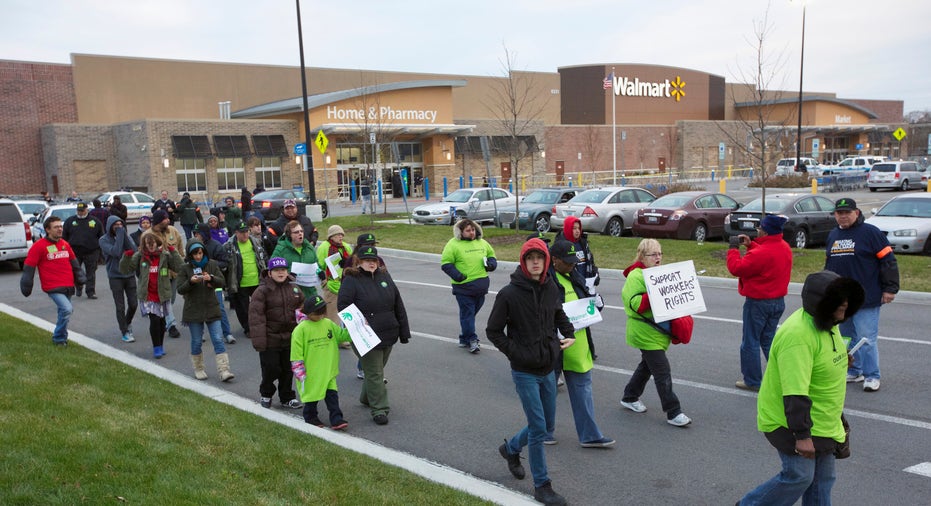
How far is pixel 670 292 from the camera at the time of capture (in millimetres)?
6461

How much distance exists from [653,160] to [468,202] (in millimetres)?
40163

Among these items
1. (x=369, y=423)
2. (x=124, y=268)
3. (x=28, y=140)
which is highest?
(x=28, y=140)

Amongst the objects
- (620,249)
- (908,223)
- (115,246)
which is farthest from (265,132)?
(908,223)

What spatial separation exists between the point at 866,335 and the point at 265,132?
130 feet

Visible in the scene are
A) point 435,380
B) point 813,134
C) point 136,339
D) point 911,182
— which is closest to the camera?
point 435,380

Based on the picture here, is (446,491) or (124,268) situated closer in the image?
(446,491)

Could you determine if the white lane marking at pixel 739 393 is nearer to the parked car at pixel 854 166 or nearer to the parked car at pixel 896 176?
the parked car at pixel 896 176

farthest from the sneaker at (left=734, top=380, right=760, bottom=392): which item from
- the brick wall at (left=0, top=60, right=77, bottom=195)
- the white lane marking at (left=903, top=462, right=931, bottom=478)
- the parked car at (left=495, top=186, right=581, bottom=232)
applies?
the brick wall at (left=0, top=60, right=77, bottom=195)

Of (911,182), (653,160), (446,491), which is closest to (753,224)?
(446,491)

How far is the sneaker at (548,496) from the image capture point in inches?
199

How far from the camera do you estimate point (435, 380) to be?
8.41 meters

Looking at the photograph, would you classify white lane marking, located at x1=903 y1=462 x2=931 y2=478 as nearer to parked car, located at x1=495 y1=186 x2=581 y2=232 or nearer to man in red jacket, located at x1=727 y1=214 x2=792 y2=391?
man in red jacket, located at x1=727 y1=214 x2=792 y2=391

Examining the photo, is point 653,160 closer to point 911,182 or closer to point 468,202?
point 911,182

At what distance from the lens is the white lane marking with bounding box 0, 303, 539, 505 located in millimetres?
5332
